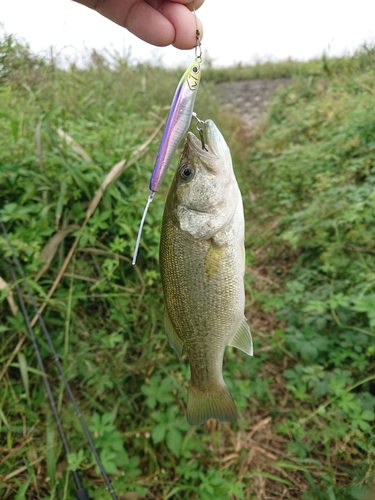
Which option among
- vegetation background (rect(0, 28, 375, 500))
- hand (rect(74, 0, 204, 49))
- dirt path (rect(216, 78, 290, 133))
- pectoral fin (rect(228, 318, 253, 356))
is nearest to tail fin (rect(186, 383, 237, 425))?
pectoral fin (rect(228, 318, 253, 356))

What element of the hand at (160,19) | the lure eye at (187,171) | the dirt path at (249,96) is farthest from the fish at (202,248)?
the dirt path at (249,96)

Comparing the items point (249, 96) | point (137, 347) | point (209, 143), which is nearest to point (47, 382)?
point (137, 347)

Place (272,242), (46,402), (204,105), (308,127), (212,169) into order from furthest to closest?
(204,105) < (308,127) < (272,242) < (46,402) < (212,169)

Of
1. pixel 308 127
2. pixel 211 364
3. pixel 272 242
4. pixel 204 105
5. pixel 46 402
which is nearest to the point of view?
pixel 211 364

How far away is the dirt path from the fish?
22.0ft

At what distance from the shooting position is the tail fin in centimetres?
140

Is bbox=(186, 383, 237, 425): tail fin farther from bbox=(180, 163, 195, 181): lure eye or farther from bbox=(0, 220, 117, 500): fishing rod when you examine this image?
bbox=(180, 163, 195, 181): lure eye

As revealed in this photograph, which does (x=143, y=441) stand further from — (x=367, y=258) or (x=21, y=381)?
(x=367, y=258)

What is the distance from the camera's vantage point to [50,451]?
79.0 inches

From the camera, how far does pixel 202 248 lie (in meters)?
1.26

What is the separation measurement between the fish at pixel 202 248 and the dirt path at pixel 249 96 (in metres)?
6.70

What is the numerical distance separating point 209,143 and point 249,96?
29.3ft

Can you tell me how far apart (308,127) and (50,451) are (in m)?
5.15

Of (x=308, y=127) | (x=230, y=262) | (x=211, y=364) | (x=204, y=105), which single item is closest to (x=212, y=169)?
(x=230, y=262)
